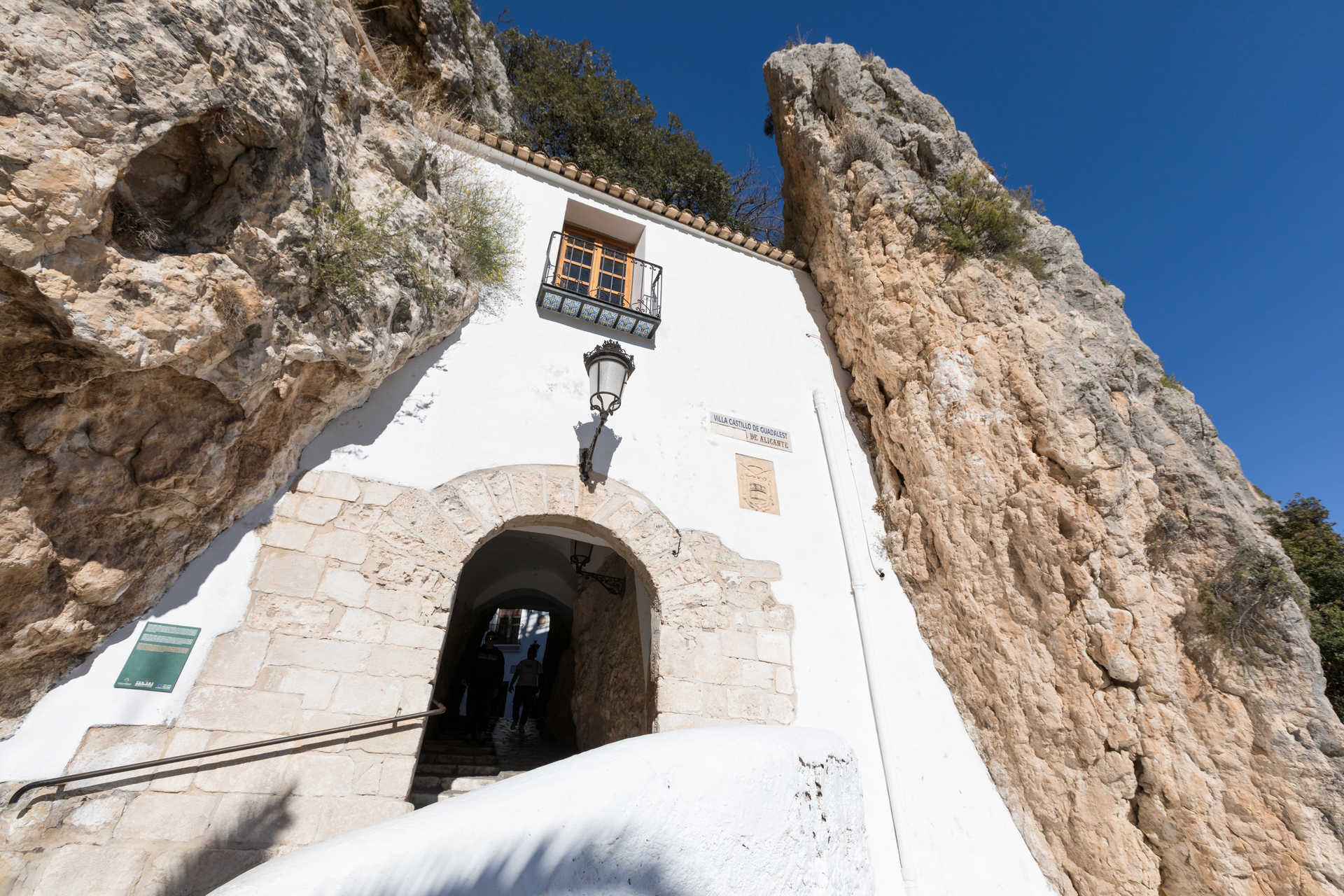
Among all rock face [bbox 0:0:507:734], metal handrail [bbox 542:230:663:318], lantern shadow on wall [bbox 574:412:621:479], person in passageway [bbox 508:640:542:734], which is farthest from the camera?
person in passageway [bbox 508:640:542:734]

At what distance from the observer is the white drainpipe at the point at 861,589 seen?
404 cm

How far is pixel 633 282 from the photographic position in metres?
6.05

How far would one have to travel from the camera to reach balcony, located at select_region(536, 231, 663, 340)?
5117 mm

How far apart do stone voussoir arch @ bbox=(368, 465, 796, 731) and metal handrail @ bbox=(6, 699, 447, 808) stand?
0.74 meters

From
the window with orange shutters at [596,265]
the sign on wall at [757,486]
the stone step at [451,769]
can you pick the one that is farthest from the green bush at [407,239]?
the stone step at [451,769]

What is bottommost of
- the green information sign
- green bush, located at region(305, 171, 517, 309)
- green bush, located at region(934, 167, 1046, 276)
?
the green information sign

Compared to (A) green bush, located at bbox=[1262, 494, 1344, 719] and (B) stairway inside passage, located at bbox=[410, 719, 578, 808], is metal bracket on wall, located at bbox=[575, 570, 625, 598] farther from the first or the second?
(A) green bush, located at bbox=[1262, 494, 1344, 719]

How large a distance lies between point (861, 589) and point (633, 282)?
11.9 ft

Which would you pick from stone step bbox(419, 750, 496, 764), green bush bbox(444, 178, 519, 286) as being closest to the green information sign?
stone step bbox(419, 750, 496, 764)

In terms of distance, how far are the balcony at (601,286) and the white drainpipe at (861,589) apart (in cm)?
191

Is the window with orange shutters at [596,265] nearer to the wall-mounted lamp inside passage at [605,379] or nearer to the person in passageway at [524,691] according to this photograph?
the wall-mounted lamp inside passage at [605,379]

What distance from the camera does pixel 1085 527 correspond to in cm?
429

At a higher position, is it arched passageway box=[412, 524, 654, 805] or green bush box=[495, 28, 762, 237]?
green bush box=[495, 28, 762, 237]

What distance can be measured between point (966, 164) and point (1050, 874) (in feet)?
21.4
